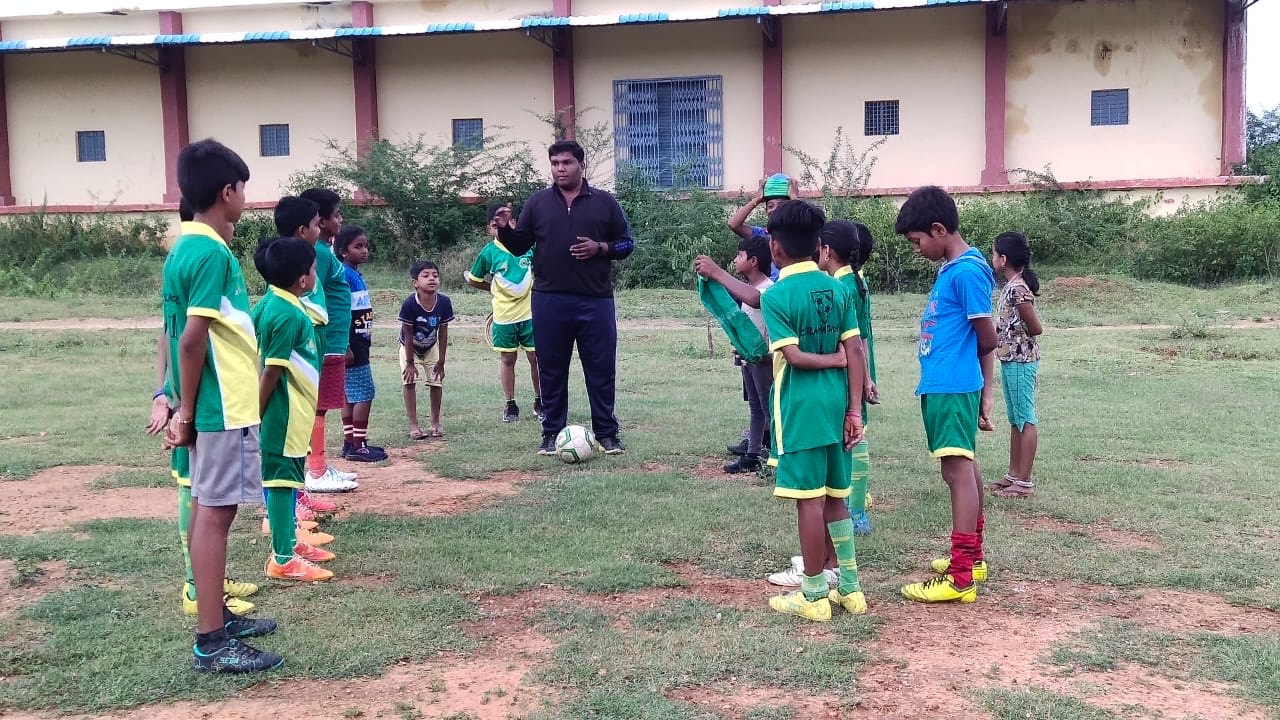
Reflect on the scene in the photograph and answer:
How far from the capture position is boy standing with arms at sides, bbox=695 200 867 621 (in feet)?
12.7

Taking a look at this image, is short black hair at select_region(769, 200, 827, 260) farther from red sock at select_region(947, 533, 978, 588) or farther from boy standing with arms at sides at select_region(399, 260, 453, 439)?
boy standing with arms at sides at select_region(399, 260, 453, 439)

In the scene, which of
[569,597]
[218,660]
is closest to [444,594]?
[569,597]

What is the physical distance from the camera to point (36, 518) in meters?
5.32

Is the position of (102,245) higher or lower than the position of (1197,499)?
higher

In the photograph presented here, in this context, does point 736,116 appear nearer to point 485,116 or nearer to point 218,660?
point 485,116

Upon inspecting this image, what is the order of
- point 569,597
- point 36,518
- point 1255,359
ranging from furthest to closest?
point 1255,359 < point 36,518 < point 569,597

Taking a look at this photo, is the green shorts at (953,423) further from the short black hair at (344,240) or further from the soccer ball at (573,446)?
the short black hair at (344,240)

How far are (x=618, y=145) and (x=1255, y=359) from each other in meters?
13.5

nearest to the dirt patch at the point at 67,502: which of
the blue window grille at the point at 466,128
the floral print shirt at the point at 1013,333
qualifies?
the floral print shirt at the point at 1013,333

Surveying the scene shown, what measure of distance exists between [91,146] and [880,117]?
1691cm

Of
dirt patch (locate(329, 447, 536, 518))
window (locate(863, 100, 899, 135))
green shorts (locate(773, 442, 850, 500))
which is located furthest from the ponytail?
window (locate(863, 100, 899, 135))

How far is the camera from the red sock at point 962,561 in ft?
13.4

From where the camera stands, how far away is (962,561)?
4102 mm

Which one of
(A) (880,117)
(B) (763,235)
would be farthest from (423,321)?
(A) (880,117)
